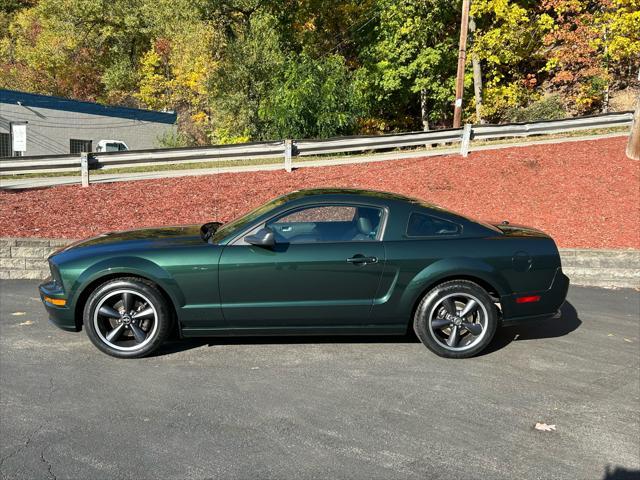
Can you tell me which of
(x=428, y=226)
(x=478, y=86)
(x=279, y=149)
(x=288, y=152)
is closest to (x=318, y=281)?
(x=428, y=226)

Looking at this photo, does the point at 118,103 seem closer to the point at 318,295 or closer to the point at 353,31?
the point at 353,31

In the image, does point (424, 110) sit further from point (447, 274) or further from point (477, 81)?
point (447, 274)

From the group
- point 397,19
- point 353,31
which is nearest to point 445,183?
point 397,19

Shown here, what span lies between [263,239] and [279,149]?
944 centimetres

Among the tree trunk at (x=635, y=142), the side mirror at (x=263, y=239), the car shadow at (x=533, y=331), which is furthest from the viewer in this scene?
the tree trunk at (x=635, y=142)

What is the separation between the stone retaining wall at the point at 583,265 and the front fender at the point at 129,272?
11.0 feet

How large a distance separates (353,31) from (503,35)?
7.51 metres

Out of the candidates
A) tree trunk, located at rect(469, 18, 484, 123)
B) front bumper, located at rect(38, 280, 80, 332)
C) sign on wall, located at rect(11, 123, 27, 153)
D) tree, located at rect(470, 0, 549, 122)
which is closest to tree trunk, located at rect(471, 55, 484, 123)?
tree trunk, located at rect(469, 18, 484, 123)

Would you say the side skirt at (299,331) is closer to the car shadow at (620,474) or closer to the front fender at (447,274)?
the front fender at (447,274)

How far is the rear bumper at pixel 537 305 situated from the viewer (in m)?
4.78

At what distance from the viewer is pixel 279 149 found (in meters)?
13.6

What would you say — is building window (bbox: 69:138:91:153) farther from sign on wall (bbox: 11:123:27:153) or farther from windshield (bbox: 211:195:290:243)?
windshield (bbox: 211:195:290:243)

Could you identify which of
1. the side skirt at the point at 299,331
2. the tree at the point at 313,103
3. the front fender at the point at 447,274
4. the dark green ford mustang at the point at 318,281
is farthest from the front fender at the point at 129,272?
the tree at the point at 313,103

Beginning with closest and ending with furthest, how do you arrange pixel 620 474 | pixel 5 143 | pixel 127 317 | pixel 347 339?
pixel 620 474 → pixel 127 317 → pixel 347 339 → pixel 5 143
